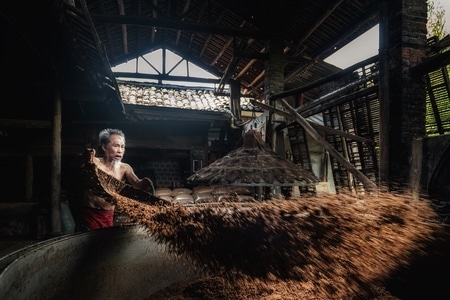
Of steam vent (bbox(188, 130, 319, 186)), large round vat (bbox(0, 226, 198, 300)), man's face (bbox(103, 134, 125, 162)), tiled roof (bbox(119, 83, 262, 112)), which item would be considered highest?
tiled roof (bbox(119, 83, 262, 112))

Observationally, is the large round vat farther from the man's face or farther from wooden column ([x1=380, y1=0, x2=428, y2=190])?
wooden column ([x1=380, y1=0, x2=428, y2=190])

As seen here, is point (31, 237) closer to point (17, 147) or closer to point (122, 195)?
point (17, 147)

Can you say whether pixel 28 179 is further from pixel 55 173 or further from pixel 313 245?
pixel 313 245

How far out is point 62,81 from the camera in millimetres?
4801

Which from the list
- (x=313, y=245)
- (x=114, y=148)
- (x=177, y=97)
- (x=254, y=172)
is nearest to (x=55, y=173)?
(x=114, y=148)

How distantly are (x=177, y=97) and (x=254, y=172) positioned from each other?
8556mm

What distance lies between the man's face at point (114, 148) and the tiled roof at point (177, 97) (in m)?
6.43

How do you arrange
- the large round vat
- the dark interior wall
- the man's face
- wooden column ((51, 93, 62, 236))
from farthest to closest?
wooden column ((51, 93, 62, 236)) → the man's face → the dark interior wall → the large round vat

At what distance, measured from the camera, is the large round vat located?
4.82ft

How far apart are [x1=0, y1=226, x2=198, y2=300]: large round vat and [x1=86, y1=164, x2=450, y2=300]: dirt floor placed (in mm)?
260

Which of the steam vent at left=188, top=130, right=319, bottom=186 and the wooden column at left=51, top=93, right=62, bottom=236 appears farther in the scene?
the wooden column at left=51, top=93, right=62, bottom=236

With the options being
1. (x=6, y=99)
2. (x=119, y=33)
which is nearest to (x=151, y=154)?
(x=6, y=99)

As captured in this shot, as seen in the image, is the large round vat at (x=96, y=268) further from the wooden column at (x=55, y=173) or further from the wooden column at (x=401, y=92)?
the wooden column at (x=55, y=173)

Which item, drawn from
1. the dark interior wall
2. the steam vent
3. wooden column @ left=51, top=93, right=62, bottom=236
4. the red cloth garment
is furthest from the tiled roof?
the dark interior wall
